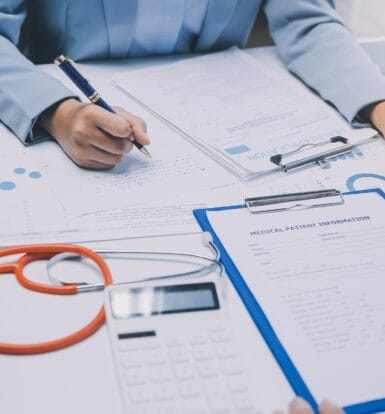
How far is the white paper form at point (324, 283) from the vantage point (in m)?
0.49

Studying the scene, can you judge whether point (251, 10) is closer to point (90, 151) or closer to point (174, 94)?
point (174, 94)

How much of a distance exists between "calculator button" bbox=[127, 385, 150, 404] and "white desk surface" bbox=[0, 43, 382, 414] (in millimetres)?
12

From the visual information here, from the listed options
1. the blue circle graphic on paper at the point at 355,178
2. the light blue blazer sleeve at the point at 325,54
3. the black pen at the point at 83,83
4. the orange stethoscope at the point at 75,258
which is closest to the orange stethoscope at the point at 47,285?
the orange stethoscope at the point at 75,258

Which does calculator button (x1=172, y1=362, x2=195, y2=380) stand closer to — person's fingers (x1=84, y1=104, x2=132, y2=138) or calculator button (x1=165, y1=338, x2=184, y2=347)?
calculator button (x1=165, y1=338, x2=184, y2=347)

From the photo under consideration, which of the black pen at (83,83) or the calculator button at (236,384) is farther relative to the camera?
the black pen at (83,83)

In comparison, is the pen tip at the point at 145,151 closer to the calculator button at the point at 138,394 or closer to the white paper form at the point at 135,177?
the white paper form at the point at 135,177

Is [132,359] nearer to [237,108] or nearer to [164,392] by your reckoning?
[164,392]

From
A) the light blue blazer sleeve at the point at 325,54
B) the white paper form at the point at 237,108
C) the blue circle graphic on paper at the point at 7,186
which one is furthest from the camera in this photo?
the light blue blazer sleeve at the point at 325,54

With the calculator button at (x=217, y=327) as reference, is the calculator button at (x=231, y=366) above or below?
above

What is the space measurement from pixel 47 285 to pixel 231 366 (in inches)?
7.3

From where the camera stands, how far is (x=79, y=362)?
476 mm

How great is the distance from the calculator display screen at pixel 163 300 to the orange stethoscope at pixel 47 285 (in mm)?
19

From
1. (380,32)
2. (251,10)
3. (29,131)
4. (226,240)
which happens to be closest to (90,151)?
(29,131)

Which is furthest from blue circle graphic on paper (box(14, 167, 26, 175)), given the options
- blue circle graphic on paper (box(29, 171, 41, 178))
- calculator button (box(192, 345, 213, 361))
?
calculator button (box(192, 345, 213, 361))
